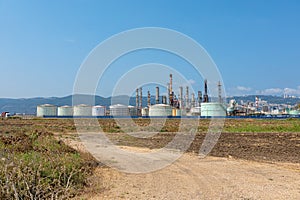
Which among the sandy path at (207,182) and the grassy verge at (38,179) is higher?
the grassy verge at (38,179)

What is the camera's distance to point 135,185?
9.09m

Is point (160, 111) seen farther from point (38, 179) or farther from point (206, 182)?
point (38, 179)

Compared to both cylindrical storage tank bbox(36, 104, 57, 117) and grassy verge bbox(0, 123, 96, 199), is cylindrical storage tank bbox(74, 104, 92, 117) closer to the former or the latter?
cylindrical storage tank bbox(36, 104, 57, 117)

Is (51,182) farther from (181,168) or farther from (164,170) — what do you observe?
(181,168)

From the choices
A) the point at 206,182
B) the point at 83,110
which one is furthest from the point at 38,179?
the point at 83,110

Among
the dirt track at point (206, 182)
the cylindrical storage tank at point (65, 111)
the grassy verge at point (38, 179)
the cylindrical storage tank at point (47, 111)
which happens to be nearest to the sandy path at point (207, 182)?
the dirt track at point (206, 182)

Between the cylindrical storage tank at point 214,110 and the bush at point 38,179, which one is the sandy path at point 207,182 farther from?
the cylindrical storage tank at point 214,110

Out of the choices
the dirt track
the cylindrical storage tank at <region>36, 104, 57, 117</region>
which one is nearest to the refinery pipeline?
the cylindrical storage tank at <region>36, 104, 57, 117</region>

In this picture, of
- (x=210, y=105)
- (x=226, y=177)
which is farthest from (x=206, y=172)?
(x=210, y=105)

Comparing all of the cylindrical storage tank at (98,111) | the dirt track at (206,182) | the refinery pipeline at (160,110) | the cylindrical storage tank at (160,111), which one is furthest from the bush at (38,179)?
the cylindrical storage tank at (98,111)

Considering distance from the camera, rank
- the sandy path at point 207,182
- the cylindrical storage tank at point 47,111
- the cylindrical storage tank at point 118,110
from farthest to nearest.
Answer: the cylindrical storage tank at point 47,111 < the cylindrical storage tank at point 118,110 < the sandy path at point 207,182

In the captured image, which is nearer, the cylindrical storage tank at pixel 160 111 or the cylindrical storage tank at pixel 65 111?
the cylindrical storage tank at pixel 160 111

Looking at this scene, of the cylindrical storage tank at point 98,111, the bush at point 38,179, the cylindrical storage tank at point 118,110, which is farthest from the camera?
the cylindrical storage tank at point 98,111

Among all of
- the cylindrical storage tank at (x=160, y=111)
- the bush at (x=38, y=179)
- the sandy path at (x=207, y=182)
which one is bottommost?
the sandy path at (x=207, y=182)
